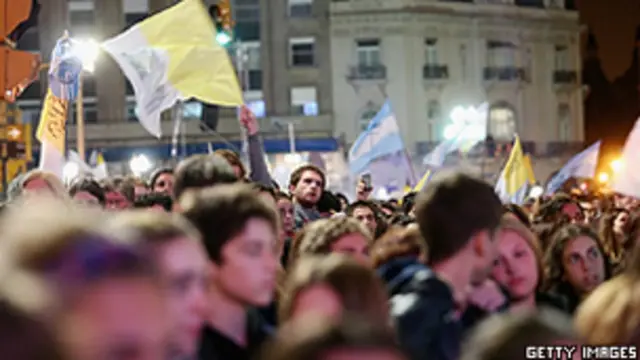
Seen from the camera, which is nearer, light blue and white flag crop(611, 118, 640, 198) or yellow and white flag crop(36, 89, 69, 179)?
light blue and white flag crop(611, 118, 640, 198)

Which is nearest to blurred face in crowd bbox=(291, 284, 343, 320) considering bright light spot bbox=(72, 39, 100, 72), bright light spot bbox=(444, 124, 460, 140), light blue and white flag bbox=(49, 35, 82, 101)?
light blue and white flag bbox=(49, 35, 82, 101)

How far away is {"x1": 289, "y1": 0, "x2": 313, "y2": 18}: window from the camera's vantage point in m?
50.3

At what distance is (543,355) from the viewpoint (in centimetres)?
278

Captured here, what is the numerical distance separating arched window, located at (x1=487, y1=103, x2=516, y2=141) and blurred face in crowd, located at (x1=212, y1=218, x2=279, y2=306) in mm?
49678

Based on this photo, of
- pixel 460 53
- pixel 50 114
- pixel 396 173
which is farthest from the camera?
pixel 460 53

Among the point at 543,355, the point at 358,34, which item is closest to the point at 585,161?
the point at 543,355

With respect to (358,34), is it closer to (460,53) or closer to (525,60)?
(460,53)

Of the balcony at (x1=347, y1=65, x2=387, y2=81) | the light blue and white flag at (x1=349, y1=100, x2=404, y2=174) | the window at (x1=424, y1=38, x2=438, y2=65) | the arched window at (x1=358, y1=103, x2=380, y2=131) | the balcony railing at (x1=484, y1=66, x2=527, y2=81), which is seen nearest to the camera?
the light blue and white flag at (x1=349, y1=100, x2=404, y2=174)

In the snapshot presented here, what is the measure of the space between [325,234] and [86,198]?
3.12 m

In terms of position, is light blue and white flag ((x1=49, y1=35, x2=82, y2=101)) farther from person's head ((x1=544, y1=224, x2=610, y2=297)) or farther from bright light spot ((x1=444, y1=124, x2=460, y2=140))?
bright light spot ((x1=444, y1=124, x2=460, y2=140))

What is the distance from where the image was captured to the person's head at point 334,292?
12.1ft

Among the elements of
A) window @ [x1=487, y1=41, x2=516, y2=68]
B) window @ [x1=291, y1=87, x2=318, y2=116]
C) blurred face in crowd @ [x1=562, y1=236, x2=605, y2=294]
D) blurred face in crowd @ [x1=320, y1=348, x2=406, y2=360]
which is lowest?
blurred face in crowd @ [x1=562, y1=236, x2=605, y2=294]

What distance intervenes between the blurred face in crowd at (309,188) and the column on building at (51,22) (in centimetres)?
4186

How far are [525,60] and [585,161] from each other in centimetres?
3430
